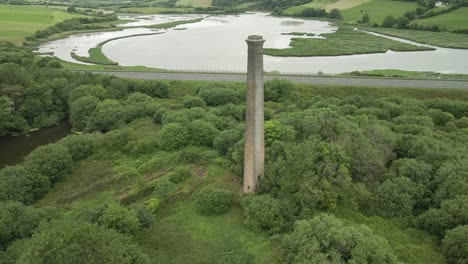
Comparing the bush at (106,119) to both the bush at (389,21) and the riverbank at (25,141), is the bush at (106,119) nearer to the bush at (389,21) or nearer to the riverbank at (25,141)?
the riverbank at (25,141)

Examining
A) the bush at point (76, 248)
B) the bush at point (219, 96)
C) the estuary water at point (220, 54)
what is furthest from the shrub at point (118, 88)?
the bush at point (76, 248)

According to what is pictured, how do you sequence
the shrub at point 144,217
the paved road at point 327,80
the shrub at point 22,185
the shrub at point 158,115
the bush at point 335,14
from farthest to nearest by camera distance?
the bush at point 335,14, the paved road at point 327,80, the shrub at point 158,115, the shrub at point 22,185, the shrub at point 144,217

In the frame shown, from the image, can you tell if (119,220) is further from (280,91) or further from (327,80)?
(327,80)

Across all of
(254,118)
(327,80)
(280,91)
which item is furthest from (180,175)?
(327,80)

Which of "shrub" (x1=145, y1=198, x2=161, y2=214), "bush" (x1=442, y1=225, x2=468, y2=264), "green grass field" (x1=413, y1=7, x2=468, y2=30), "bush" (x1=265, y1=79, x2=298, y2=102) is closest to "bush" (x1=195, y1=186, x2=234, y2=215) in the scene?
"shrub" (x1=145, y1=198, x2=161, y2=214)

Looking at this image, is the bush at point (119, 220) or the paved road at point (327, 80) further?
the paved road at point (327, 80)

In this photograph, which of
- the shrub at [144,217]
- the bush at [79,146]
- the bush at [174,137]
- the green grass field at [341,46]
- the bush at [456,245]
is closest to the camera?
the bush at [456,245]

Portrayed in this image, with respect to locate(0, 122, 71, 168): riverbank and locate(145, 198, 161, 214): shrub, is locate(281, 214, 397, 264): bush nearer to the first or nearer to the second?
locate(145, 198, 161, 214): shrub
